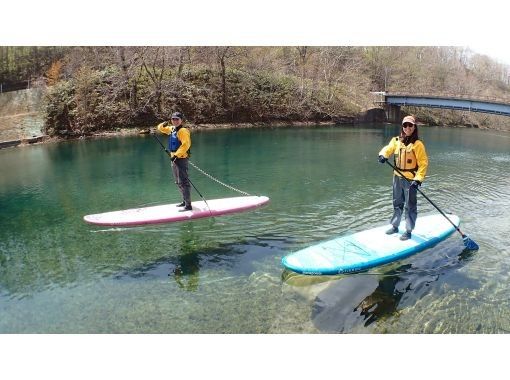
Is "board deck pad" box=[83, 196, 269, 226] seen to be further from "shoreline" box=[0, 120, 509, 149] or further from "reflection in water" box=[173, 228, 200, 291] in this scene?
Result: "shoreline" box=[0, 120, 509, 149]

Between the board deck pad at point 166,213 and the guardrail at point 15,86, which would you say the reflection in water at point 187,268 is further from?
the guardrail at point 15,86

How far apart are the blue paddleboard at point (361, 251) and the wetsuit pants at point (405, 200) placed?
37 centimetres

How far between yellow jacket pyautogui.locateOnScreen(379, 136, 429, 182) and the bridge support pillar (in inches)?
1567

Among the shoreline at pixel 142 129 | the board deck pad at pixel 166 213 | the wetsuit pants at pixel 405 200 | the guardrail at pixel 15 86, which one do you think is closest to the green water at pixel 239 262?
the board deck pad at pixel 166 213

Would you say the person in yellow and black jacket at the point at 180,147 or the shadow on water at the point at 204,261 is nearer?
the shadow on water at the point at 204,261

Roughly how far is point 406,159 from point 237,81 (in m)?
35.9

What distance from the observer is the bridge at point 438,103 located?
35281 millimetres

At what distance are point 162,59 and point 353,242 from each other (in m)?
33.8

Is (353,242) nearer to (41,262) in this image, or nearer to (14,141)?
(41,262)

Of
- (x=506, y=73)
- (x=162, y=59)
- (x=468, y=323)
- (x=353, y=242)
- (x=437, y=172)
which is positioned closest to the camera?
(x=468, y=323)

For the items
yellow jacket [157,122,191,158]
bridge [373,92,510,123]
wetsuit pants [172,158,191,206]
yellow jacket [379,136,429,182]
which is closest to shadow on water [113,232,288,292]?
wetsuit pants [172,158,191,206]

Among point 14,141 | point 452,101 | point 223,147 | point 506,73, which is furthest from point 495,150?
point 14,141

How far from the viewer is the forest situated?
32.2 metres

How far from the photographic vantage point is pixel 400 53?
49.9 meters
